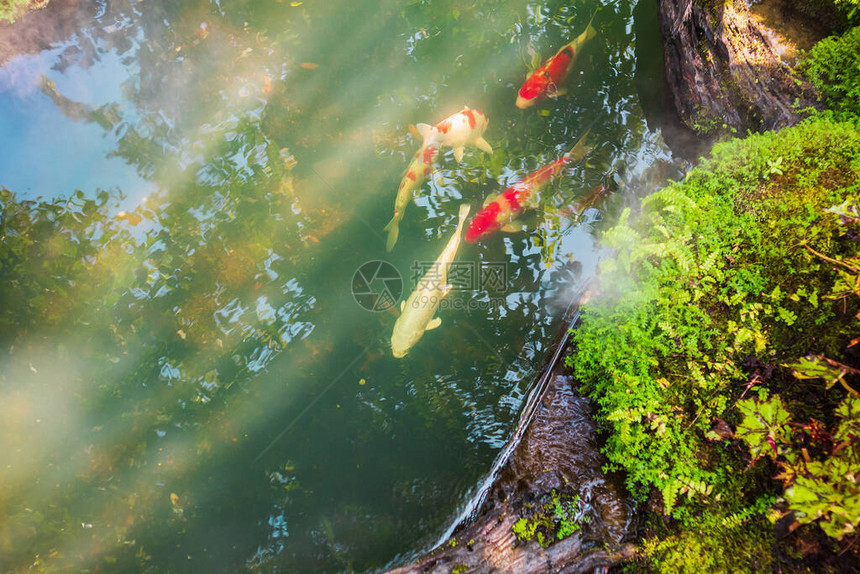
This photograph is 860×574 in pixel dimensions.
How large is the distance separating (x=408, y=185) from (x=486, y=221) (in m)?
1.11

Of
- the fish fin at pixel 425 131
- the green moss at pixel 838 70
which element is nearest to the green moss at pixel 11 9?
the fish fin at pixel 425 131

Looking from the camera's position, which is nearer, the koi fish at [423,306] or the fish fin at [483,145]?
the koi fish at [423,306]

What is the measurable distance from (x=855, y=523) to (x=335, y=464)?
156 inches

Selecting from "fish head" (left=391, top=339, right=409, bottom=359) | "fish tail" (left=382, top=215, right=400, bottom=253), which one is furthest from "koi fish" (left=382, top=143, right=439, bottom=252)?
"fish head" (left=391, top=339, right=409, bottom=359)

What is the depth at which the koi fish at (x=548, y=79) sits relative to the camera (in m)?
5.59

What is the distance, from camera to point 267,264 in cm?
516

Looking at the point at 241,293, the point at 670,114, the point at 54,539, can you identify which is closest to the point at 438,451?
the point at 241,293

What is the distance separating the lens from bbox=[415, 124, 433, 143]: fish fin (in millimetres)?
5391

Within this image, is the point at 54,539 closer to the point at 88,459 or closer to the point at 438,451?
the point at 88,459

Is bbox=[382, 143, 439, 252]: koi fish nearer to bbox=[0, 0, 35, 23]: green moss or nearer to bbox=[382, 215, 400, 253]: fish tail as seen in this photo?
bbox=[382, 215, 400, 253]: fish tail

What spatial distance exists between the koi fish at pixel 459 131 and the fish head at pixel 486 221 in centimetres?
94

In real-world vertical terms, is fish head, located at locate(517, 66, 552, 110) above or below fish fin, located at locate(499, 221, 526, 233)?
above

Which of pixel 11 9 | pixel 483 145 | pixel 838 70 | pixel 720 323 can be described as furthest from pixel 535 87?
pixel 11 9

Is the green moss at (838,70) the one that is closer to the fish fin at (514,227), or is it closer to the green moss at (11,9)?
the fish fin at (514,227)
